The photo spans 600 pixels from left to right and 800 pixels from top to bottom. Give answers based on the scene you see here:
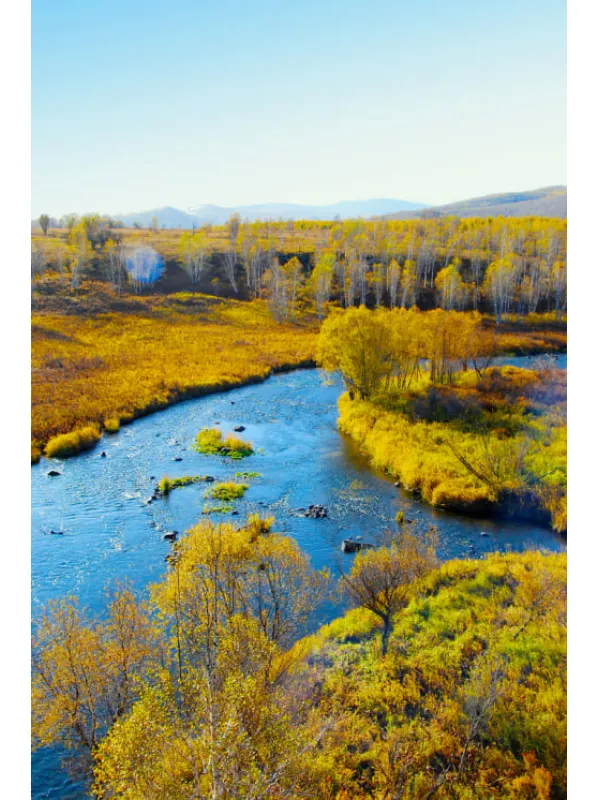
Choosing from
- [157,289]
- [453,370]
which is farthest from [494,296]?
[157,289]

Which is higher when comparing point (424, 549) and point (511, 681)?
point (424, 549)

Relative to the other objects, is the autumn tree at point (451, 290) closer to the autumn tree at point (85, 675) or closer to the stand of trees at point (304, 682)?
the stand of trees at point (304, 682)

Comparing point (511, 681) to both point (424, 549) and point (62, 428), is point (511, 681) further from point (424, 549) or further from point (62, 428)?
point (62, 428)

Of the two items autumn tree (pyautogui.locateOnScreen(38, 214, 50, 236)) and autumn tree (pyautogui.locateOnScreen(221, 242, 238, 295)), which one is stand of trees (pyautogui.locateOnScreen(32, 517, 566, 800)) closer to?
autumn tree (pyautogui.locateOnScreen(221, 242, 238, 295))

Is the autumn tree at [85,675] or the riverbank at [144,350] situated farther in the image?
the riverbank at [144,350]

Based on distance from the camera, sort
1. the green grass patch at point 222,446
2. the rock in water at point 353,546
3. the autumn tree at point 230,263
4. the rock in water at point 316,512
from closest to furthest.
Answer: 1. the rock in water at point 353,546
2. the rock in water at point 316,512
3. the green grass patch at point 222,446
4. the autumn tree at point 230,263

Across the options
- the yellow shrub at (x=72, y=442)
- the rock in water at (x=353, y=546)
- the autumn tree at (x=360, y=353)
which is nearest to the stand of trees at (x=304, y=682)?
the rock in water at (x=353, y=546)
